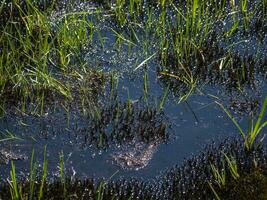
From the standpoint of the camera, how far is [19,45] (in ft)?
11.0

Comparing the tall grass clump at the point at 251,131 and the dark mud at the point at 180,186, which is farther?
the tall grass clump at the point at 251,131

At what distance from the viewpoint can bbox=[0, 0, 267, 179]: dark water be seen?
2.71 m

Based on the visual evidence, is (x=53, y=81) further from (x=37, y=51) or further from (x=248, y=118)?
(x=248, y=118)

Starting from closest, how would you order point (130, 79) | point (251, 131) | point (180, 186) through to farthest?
1. point (180, 186)
2. point (251, 131)
3. point (130, 79)

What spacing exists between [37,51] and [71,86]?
324mm

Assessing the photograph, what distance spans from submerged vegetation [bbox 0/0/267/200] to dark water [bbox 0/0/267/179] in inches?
0.7

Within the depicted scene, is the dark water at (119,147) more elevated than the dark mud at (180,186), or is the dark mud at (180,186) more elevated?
the dark water at (119,147)

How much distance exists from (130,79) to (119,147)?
0.48m

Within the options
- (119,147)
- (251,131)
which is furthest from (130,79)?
(251,131)

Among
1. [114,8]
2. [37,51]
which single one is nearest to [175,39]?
[114,8]

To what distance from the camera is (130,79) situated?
3148 mm

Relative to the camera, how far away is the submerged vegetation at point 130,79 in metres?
2.61

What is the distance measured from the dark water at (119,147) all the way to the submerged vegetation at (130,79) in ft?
0.06

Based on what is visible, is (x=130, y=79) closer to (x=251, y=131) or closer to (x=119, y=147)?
(x=119, y=147)
